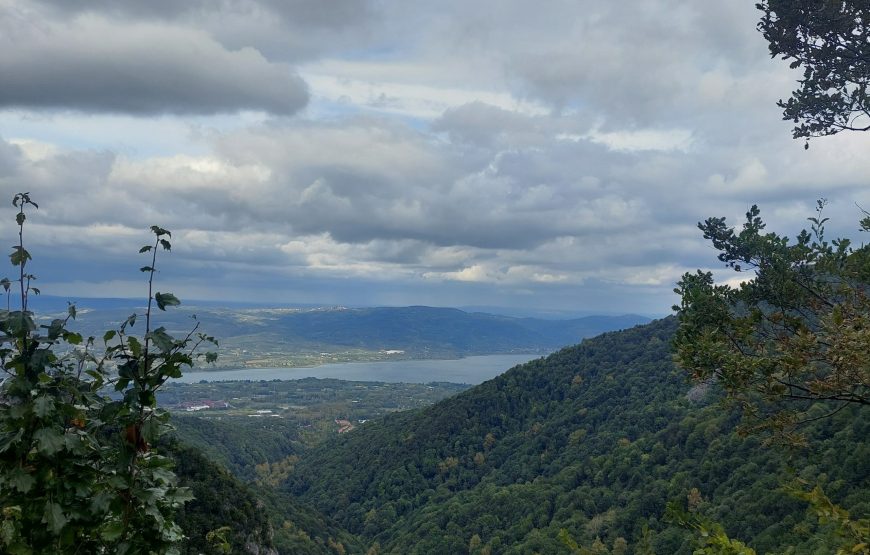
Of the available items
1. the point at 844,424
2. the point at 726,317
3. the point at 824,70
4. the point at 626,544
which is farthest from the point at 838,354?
the point at 626,544

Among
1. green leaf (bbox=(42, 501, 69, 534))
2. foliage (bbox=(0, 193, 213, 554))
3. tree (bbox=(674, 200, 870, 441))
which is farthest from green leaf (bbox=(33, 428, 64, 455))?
tree (bbox=(674, 200, 870, 441))

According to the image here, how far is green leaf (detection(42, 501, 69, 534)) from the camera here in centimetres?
377

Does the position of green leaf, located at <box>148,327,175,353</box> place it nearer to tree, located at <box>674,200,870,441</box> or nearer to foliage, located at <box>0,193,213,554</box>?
foliage, located at <box>0,193,213,554</box>

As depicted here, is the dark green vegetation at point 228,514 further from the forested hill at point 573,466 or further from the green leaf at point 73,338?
the green leaf at point 73,338

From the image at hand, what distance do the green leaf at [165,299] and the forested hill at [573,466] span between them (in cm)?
3970

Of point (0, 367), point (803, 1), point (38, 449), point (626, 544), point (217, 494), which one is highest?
point (803, 1)

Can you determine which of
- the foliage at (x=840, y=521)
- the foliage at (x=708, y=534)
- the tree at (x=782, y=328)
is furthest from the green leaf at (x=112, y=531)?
the tree at (x=782, y=328)

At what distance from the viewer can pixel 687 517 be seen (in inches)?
224

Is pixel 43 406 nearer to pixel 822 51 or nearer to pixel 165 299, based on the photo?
pixel 165 299

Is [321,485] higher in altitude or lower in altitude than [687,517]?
lower

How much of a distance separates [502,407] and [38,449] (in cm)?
17306

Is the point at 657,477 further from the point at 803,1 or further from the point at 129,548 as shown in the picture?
the point at 129,548

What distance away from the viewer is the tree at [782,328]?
9.12 m

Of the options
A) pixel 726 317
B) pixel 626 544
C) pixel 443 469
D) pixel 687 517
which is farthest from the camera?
pixel 443 469
